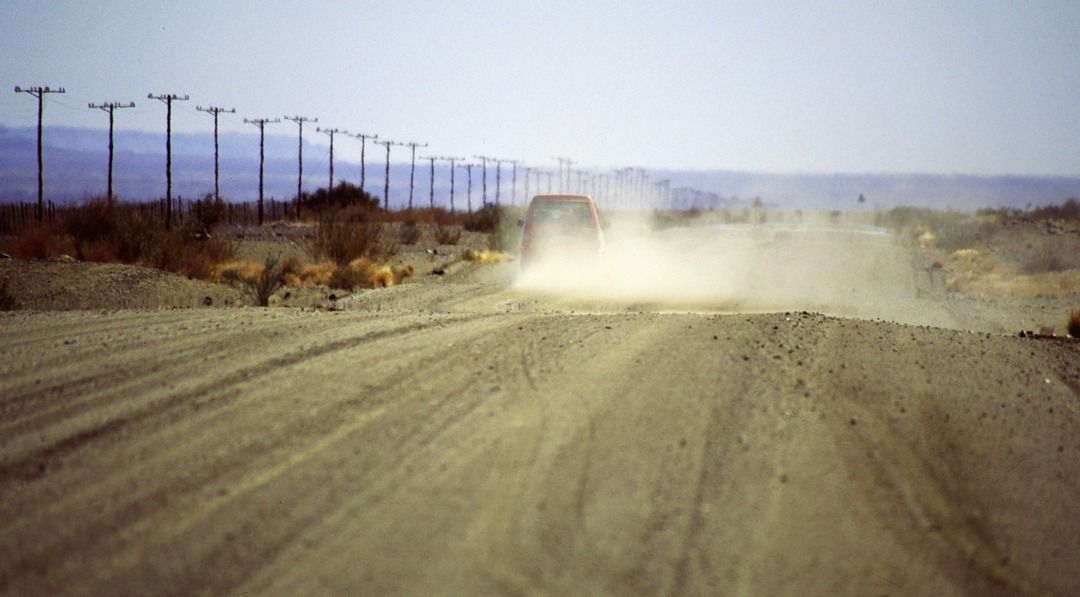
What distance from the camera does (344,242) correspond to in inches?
1069

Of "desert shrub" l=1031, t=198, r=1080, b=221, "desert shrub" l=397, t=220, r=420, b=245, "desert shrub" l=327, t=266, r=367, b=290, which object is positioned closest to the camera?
"desert shrub" l=327, t=266, r=367, b=290

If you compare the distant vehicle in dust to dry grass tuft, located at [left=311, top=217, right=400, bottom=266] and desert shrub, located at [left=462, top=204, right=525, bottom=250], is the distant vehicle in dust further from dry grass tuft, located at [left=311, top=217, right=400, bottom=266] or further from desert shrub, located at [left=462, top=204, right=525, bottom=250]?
desert shrub, located at [left=462, top=204, right=525, bottom=250]

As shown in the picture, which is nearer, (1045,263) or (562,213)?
(562,213)

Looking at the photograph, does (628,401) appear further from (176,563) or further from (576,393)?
(176,563)

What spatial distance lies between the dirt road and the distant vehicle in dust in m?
14.6

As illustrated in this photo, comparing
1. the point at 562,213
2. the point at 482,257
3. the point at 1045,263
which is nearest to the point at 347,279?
the point at 562,213

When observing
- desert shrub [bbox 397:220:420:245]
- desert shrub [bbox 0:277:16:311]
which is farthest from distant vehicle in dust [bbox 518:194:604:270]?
desert shrub [bbox 397:220:420:245]

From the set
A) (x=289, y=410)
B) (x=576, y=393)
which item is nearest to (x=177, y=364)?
(x=289, y=410)

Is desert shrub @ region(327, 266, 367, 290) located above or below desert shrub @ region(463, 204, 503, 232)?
below

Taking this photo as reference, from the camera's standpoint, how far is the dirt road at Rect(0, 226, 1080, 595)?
17.6 ft

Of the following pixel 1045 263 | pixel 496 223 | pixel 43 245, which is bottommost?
pixel 1045 263

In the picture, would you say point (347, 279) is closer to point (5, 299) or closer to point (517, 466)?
point (5, 299)

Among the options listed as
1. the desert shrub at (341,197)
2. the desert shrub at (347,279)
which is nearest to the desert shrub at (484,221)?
the desert shrub at (341,197)

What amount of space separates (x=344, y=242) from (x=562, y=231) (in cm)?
582
